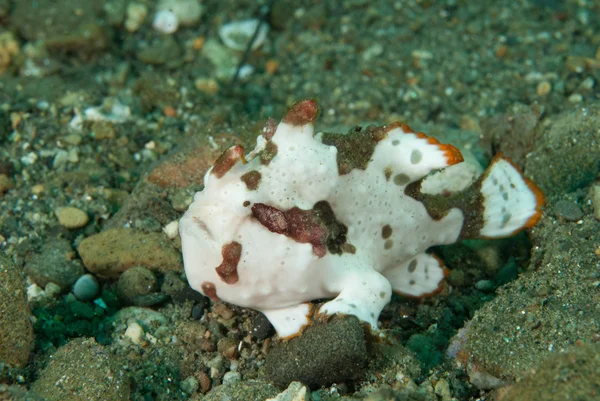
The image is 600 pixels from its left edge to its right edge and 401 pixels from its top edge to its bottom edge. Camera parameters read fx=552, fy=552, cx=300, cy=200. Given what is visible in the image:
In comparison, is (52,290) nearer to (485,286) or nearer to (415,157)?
(415,157)

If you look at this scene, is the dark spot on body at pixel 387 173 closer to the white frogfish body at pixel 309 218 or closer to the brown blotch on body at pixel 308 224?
the white frogfish body at pixel 309 218

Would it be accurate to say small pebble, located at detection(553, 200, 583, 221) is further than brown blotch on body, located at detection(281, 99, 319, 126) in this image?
Yes

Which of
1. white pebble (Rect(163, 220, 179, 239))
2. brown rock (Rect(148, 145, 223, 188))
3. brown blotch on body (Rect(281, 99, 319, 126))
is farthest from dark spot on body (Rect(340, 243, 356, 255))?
brown rock (Rect(148, 145, 223, 188))

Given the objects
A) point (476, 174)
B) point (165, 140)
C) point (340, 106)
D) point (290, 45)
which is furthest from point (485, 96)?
point (165, 140)

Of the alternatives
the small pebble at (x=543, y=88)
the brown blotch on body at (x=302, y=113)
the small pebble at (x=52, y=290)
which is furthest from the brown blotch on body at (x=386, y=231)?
the small pebble at (x=543, y=88)

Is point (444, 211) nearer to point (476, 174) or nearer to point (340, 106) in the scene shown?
point (476, 174)

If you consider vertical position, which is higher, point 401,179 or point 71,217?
point 401,179

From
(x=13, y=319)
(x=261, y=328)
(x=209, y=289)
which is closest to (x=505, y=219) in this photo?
(x=261, y=328)

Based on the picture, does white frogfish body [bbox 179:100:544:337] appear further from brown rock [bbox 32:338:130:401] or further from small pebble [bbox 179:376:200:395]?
brown rock [bbox 32:338:130:401]
